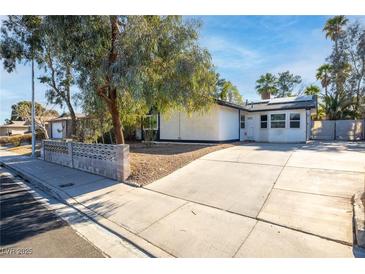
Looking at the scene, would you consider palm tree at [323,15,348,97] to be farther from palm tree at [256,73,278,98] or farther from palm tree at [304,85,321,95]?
palm tree at [256,73,278,98]

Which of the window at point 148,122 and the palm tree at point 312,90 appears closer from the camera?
the window at point 148,122

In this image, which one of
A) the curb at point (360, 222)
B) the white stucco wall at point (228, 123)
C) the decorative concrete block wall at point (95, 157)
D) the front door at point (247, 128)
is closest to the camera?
the curb at point (360, 222)

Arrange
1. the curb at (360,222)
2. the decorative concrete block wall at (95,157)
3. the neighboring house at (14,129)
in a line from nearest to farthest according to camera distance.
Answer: the curb at (360,222), the decorative concrete block wall at (95,157), the neighboring house at (14,129)

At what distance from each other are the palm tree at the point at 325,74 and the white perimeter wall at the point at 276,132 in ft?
45.7

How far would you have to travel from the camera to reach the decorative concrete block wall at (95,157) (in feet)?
23.6

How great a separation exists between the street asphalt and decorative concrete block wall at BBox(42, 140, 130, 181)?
240cm

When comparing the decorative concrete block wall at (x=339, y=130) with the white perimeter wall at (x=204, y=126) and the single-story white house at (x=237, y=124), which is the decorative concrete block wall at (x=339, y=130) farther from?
the white perimeter wall at (x=204, y=126)

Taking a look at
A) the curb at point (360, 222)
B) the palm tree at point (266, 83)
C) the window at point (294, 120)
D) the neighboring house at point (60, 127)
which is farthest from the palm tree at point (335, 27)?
the neighboring house at point (60, 127)

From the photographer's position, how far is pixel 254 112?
1700 cm

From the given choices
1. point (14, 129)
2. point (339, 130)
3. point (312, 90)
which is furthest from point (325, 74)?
point (14, 129)
